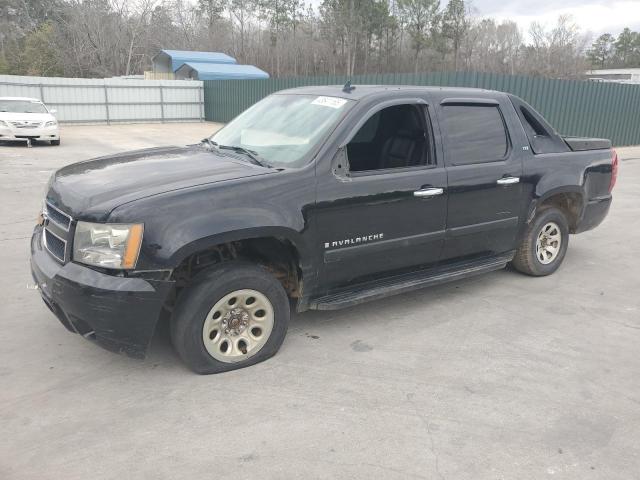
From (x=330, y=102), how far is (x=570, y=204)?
9.90 feet

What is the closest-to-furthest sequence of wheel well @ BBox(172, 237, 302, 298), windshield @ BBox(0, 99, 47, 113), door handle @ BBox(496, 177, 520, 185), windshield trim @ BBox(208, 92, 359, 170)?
wheel well @ BBox(172, 237, 302, 298) → windshield trim @ BBox(208, 92, 359, 170) → door handle @ BBox(496, 177, 520, 185) → windshield @ BBox(0, 99, 47, 113)

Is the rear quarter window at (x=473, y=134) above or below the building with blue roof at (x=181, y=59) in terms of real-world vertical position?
below

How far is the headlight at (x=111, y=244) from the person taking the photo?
310 centimetres

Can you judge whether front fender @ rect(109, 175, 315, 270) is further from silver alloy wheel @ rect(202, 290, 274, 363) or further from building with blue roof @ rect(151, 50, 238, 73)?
building with blue roof @ rect(151, 50, 238, 73)

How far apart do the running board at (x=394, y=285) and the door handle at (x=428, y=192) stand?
0.65 meters

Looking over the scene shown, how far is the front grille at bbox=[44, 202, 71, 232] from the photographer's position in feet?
10.9

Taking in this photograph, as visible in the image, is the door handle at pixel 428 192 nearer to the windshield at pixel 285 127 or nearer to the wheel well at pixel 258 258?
the windshield at pixel 285 127

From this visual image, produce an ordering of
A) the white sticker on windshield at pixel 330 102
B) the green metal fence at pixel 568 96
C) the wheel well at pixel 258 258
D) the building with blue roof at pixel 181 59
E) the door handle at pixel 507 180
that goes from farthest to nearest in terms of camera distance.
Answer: the building with blue roof at pixel 181 59
the green metal fence at pixel 568 96
the door handle at pixel 507 180
the white sticker on windshield at pixel 330 102
the wheel well at pixel 258 258

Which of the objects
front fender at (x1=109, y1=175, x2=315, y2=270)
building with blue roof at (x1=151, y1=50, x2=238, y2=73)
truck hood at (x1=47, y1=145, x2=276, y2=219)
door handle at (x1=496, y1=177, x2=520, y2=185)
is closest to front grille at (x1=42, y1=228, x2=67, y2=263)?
truck hood at (x1=47, y1=145, x2=276, y2=219)

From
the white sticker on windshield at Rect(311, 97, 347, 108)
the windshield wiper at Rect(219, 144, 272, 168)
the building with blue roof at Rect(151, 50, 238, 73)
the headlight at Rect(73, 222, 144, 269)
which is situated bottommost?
the headlight at Rect(73, 222, 144, 269)

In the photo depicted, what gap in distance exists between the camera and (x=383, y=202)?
157 inches

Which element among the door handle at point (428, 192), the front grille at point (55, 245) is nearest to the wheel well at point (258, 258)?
the front grille at point (55, 245)

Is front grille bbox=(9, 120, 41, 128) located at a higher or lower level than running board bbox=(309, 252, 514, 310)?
higher

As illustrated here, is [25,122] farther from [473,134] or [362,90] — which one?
[473,134]
